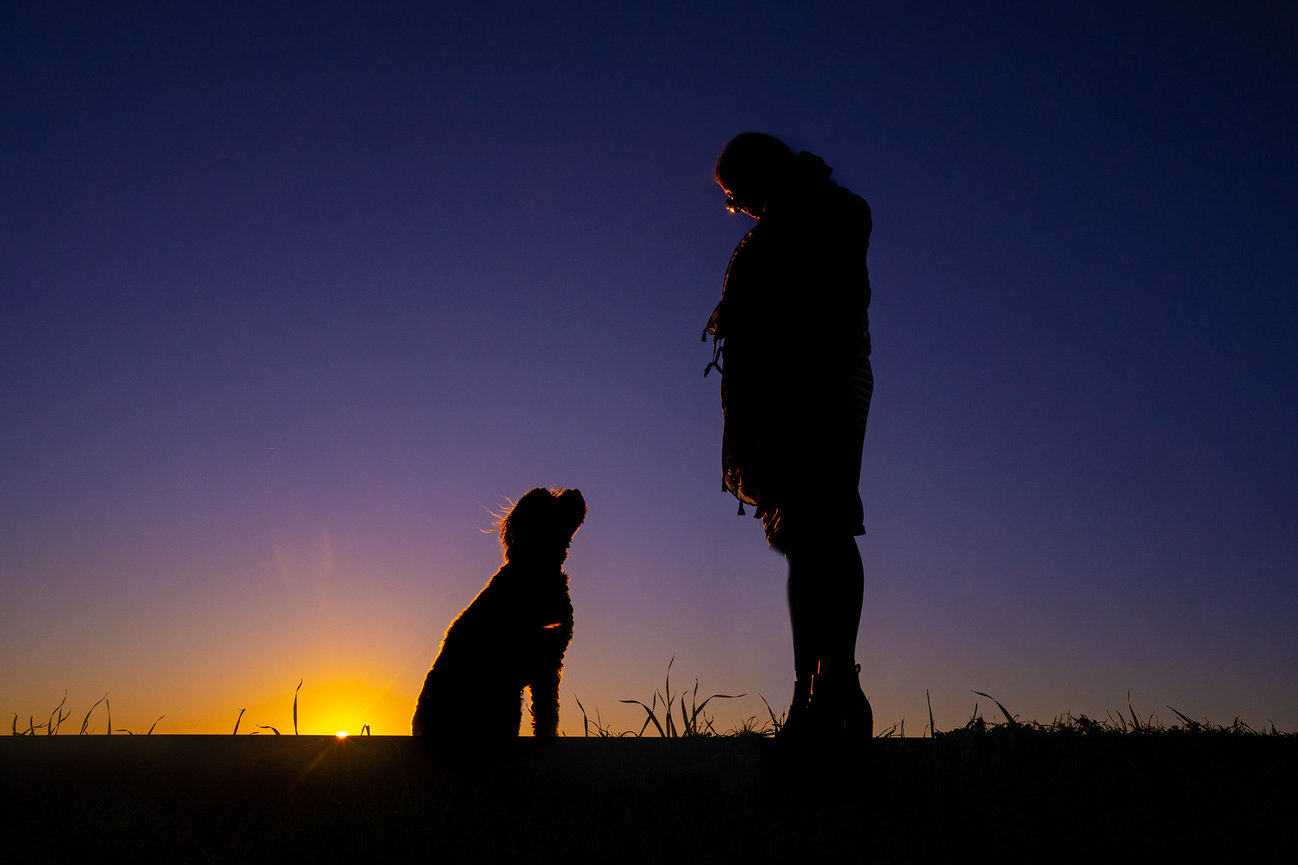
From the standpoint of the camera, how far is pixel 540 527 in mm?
3855

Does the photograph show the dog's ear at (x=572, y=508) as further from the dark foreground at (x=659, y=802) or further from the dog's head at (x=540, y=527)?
the dark foreground at (x=659, y=802)

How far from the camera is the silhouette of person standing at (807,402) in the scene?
2213 millimetres

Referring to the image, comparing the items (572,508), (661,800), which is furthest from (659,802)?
(572,508)

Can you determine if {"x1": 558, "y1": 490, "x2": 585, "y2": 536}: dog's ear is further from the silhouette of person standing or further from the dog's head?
the silhouette of person standing

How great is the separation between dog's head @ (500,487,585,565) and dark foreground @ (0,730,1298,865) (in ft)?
4.45

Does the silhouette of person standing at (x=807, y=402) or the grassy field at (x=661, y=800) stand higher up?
the silhouette of person standing at (x=807, y=402)

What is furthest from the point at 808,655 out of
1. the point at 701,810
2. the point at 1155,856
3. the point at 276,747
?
the point at 276,747

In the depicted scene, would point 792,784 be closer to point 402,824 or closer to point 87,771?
point 402,824

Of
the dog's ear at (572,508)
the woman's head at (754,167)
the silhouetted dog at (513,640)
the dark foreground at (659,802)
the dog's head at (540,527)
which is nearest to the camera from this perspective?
the dark foreground at (659,802)

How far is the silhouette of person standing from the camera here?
2.21m

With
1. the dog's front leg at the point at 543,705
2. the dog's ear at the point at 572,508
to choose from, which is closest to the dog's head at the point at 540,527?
the dog's ear at the point at 572,508

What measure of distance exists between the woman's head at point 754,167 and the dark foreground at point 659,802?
179 cm

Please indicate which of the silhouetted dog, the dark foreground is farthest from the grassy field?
the silhouetted dog

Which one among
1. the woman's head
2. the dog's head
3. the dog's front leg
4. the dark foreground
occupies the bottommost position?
the dark foreground
